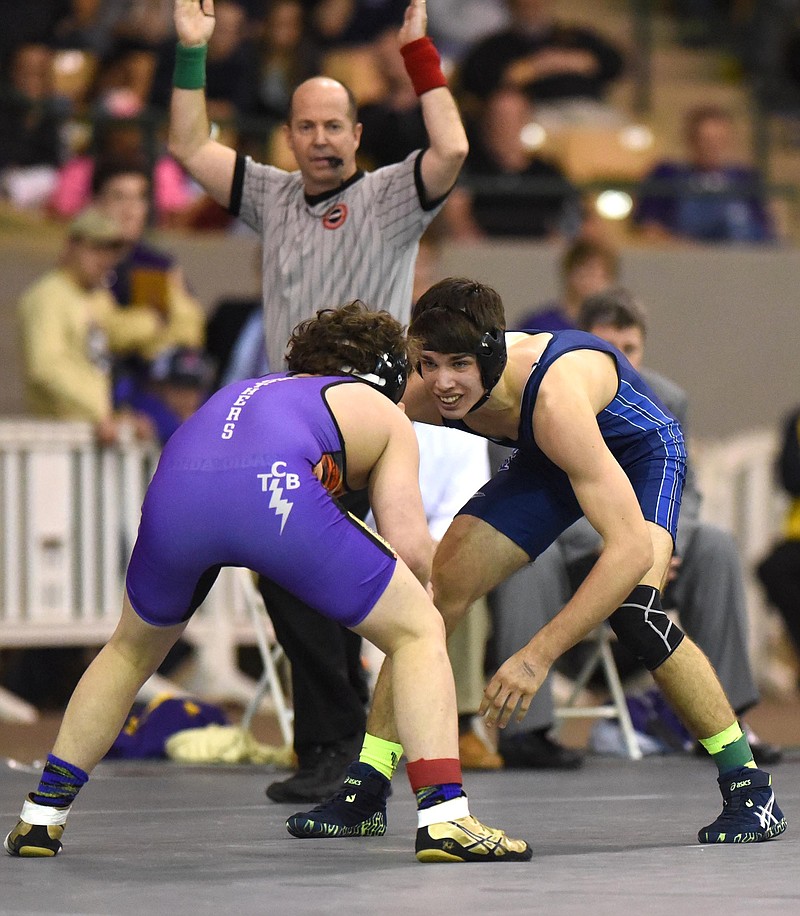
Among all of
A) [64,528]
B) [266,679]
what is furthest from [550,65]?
[266,679]

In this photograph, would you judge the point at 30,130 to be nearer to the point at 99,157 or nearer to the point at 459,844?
the point at 99,157

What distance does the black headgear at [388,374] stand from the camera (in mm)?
4422

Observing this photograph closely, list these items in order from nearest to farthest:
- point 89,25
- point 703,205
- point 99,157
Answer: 1. point 99,157
2. point 703,205
3. point 89,25

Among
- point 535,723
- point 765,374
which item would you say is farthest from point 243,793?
point 765,374

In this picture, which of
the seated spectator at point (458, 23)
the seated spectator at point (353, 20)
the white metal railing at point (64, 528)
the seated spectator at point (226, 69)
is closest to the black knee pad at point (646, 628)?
the white metal railing at point (64, 528)

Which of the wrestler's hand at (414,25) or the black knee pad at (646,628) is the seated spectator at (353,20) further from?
the black knee pad at (646,628)

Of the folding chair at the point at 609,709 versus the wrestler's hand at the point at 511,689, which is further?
the folding chair at the point at 609,709

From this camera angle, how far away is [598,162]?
12.2 meters

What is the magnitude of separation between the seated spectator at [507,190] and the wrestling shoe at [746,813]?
643 cm

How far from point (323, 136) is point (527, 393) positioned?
1436 millimetres

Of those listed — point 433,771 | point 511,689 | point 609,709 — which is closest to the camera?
point 433,771

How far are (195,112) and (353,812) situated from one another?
2.32m

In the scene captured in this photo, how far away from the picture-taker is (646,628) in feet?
15.2

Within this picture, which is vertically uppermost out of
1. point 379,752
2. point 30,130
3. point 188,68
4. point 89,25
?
point 89,25
